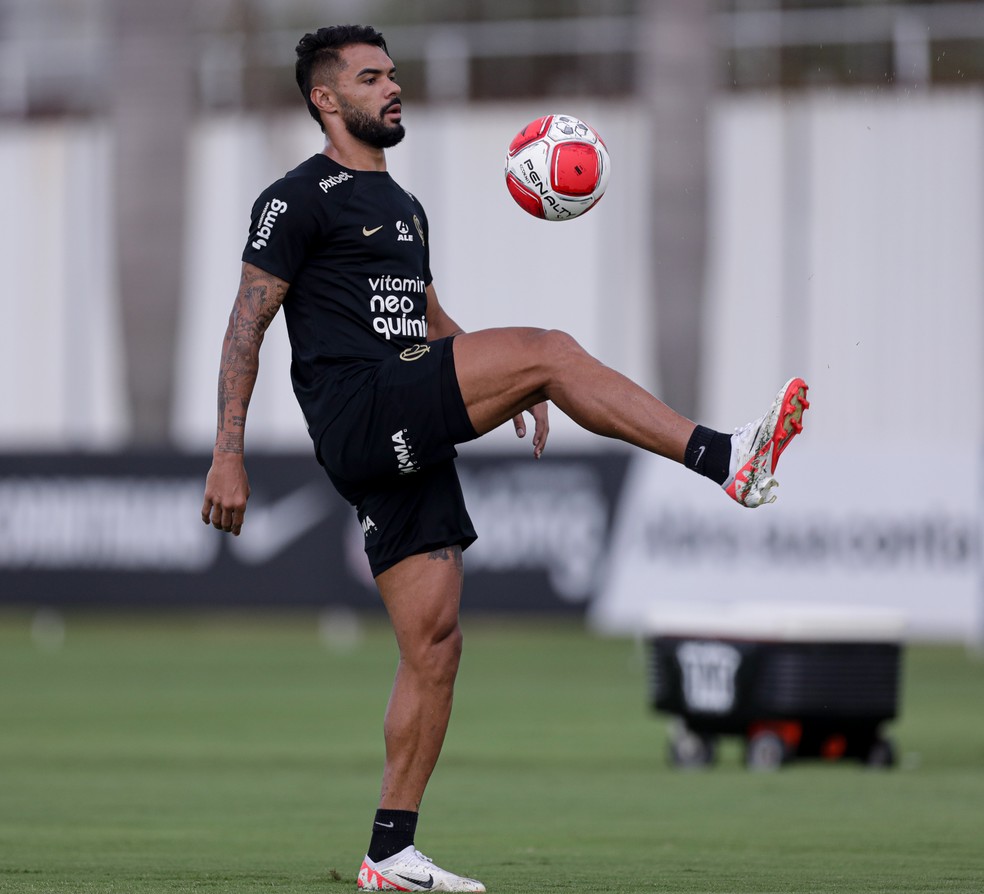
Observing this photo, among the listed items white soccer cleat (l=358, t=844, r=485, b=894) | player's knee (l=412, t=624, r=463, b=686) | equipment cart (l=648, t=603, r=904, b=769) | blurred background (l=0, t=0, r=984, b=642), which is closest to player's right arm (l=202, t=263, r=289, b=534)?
player's knee (l=412, t=624, r=463, b=686)

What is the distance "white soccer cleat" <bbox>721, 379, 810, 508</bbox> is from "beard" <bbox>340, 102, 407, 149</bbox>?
154cm

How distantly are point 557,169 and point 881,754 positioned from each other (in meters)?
4.99

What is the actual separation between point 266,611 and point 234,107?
1029 cm

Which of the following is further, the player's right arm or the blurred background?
the blurred background

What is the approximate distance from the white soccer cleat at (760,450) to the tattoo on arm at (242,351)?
1493 mm

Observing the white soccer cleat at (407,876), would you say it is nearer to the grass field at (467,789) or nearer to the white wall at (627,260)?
the grass field at (467,789)

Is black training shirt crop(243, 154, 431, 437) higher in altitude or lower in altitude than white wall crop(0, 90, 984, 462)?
lower

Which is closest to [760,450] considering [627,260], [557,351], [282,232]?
[557,351]

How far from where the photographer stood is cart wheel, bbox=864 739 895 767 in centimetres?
992

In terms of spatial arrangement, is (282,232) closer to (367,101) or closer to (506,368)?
(367,101)

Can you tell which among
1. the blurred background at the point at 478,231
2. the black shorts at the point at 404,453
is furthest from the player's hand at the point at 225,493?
the blurred background at the point at 478,231

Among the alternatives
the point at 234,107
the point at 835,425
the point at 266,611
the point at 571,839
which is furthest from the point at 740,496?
the point at 234,107

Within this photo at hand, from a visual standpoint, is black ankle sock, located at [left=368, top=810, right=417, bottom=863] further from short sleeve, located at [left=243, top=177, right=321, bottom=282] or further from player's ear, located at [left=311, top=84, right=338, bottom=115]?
player's ear, located at [left=311, top=84, right=338, bottom=115]

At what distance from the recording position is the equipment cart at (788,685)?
982 cm
